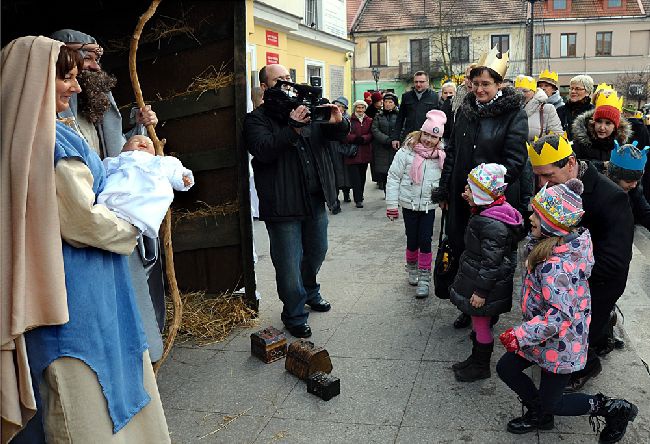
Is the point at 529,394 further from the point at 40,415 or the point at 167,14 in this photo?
the point at 167,14

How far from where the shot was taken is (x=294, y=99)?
4336mm

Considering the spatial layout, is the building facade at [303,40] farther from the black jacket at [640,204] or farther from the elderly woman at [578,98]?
the black jacket at [640,204]

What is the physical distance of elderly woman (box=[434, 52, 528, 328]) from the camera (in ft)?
14.5

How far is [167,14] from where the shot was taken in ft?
14.8

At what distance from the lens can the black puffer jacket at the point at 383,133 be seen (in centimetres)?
1040

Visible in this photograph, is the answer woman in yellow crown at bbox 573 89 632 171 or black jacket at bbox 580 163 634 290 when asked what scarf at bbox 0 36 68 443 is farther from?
woman in yellow crown at bbox 573 89 632 171

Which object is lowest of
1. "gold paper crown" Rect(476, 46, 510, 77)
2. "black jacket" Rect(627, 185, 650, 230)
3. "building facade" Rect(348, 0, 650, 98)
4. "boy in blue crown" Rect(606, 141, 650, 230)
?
"black jacket" Rect(627, 185, 650, 230)

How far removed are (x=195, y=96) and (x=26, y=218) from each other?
2.68 meters

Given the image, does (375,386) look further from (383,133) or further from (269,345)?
(383,133)

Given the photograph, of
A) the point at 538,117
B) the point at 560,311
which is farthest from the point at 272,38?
the point at 560,311

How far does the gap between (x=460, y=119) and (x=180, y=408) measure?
9.29 feet

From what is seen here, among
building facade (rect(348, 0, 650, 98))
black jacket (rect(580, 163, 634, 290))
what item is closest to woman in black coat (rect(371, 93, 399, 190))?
black jacket (rect(580, 163, 634, 290))

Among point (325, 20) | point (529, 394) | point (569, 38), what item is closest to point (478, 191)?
point (529, 394)

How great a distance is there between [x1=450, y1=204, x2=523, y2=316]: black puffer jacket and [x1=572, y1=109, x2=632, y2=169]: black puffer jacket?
1456 mm
